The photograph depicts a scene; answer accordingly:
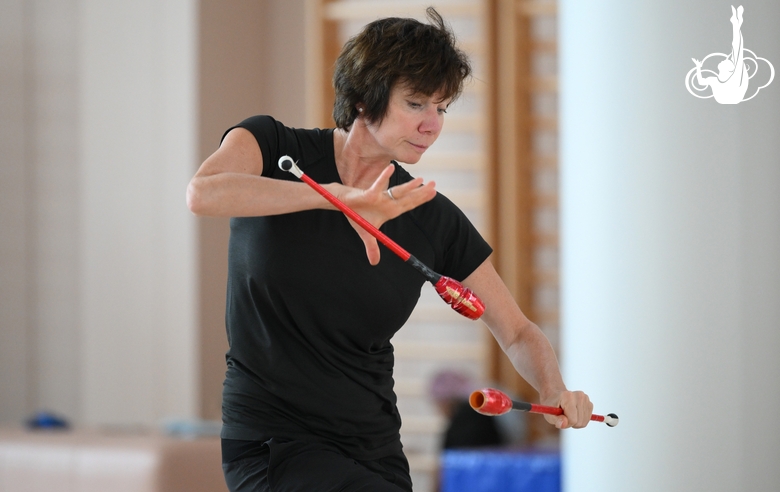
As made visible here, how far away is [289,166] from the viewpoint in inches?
48.8

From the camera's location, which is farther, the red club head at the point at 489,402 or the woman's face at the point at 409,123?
the woman's face at the point at 409,123

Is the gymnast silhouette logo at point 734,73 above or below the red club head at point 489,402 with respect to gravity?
above

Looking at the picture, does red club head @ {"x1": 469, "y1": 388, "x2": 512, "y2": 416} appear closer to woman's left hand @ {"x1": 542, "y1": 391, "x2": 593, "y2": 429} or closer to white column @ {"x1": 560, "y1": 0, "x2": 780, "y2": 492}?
woman's left hand @ {"x1": 542, "y1": 391, "x2": 593, "y2": 429}

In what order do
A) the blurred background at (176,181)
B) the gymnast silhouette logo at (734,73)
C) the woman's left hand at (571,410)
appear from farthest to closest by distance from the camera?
the blurred background at (176,181)
the gymnast silhouette logo at (734,73)
the woman's left hand at (571,410)

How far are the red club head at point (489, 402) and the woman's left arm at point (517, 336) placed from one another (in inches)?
10.1

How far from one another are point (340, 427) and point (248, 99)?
3.08 metres

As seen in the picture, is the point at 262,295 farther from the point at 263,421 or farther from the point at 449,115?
the point at 449,115

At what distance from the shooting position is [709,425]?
1894 millimetres

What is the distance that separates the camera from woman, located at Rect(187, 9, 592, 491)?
1.35 metres

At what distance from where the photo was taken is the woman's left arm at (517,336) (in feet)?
4.99

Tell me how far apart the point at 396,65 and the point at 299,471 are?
1.95ft

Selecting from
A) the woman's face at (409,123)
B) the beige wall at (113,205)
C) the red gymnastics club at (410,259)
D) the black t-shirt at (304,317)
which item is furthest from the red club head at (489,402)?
the beige wall at (113,205)

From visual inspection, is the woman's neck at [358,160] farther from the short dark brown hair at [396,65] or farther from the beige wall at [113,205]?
the beige wall at [113,205]

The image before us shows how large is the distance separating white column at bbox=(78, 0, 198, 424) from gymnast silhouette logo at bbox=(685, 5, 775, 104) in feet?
8.17
